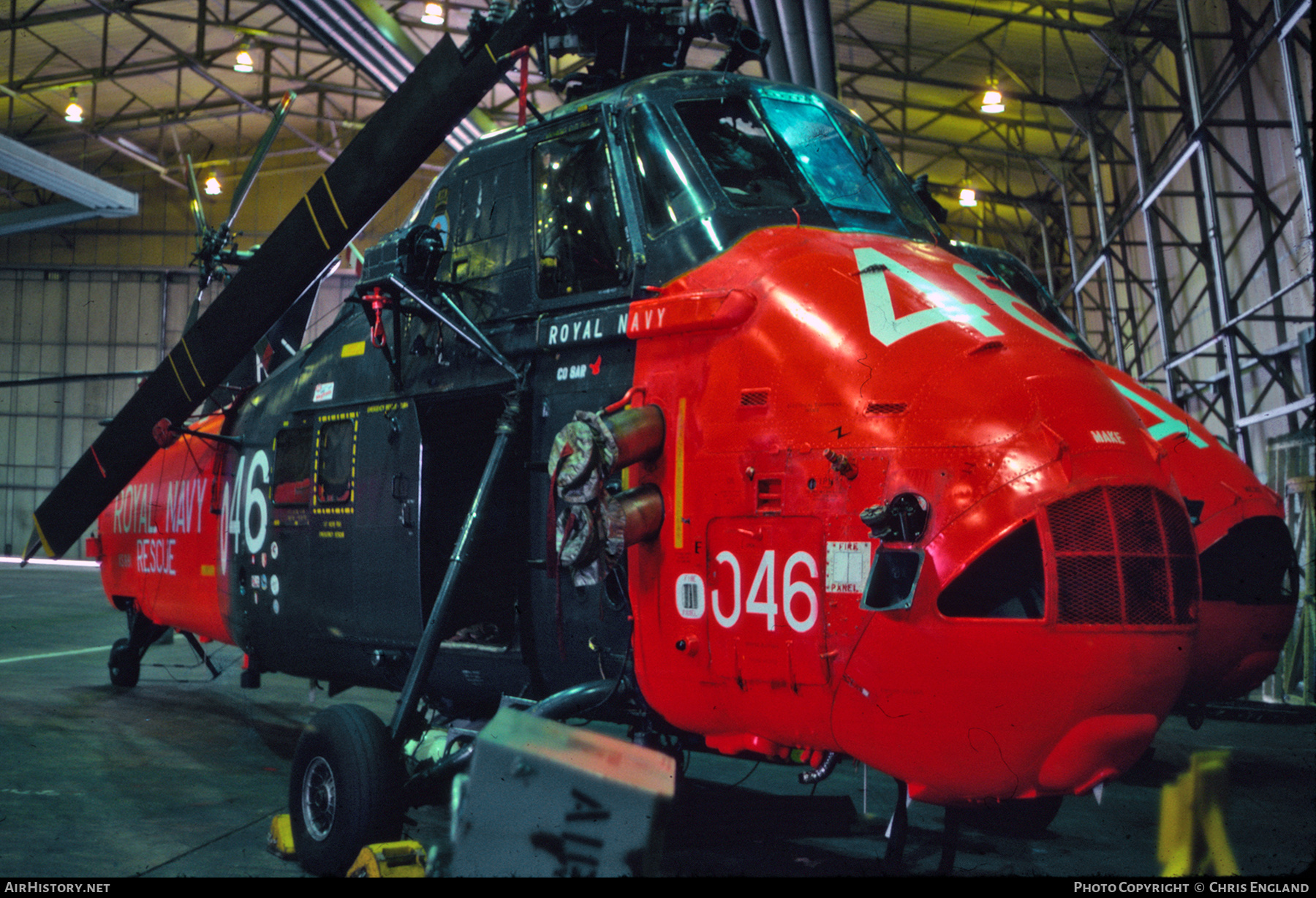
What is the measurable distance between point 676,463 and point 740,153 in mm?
1819

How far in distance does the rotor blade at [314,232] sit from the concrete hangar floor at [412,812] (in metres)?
2.33

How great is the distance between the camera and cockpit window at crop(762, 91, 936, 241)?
Result: 5.21 m

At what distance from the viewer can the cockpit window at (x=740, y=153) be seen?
514 cm

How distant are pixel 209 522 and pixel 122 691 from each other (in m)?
3.52

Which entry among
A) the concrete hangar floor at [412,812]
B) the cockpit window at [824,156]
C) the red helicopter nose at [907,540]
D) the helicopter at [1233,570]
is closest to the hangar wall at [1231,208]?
the helicopter at [1233,570]

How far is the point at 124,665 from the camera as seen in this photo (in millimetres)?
10820

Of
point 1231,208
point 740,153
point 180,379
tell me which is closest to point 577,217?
point 740,153

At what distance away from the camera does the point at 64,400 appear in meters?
36.3

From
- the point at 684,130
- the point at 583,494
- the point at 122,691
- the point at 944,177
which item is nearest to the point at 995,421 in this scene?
the point at 583,494

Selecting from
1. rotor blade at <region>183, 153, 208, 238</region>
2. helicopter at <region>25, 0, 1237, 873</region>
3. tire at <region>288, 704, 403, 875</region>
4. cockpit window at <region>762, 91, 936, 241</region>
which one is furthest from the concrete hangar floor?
rotor blade at <region>183, 153, 208, 238</region>

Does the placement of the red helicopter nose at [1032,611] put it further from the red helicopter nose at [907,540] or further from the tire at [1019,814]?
the tire at [1019,814]

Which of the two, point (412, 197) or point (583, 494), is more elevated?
point (412, 197)

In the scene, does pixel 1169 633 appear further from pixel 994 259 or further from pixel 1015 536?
pixel 994 259

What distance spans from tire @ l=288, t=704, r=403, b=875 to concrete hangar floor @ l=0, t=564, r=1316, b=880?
25 centimetres
